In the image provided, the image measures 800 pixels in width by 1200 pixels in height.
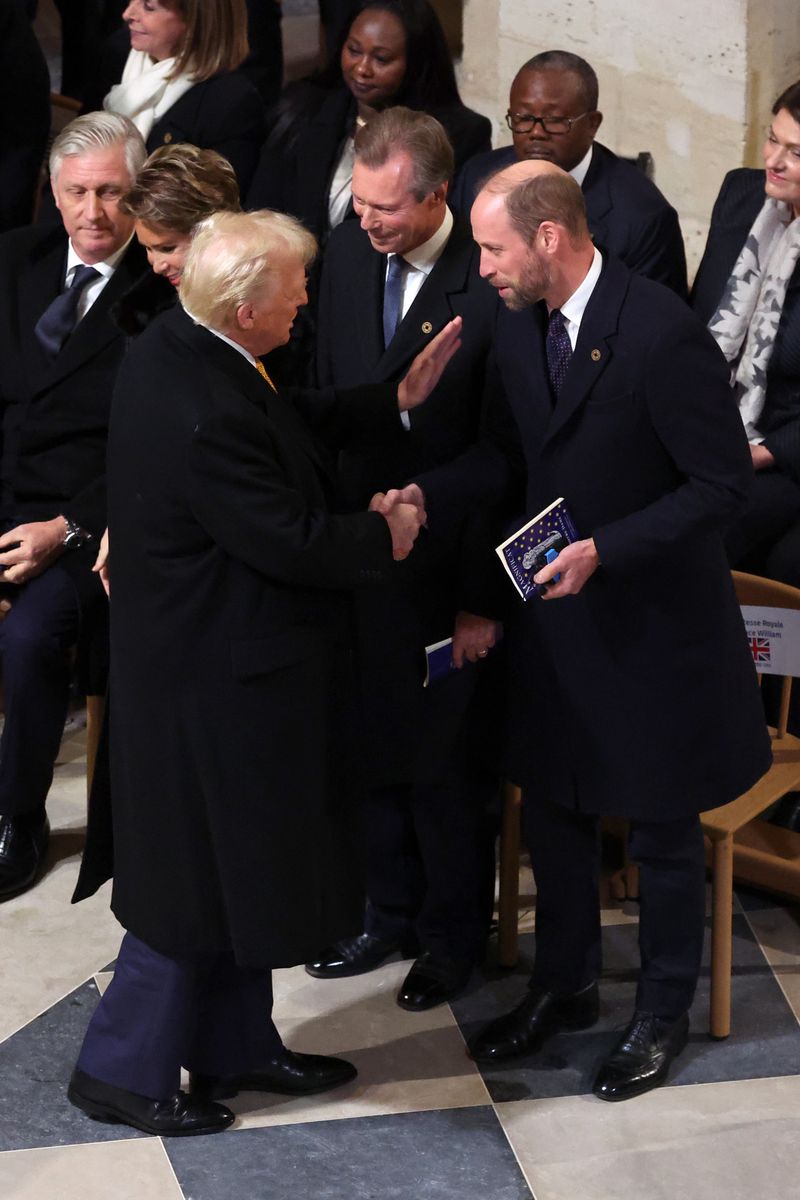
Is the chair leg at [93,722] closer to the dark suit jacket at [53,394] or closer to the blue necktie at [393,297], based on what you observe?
the dark suit jacket at [53,394]

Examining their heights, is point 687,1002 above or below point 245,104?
below

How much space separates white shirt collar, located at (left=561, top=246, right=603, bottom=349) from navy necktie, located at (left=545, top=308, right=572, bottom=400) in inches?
0.9

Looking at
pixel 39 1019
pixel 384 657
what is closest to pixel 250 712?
pixel 384 657

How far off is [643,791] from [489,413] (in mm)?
773

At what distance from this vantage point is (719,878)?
3574mm

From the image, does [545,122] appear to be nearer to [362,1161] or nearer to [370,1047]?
[370,1047]

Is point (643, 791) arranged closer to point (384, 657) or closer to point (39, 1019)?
point (384, 657)

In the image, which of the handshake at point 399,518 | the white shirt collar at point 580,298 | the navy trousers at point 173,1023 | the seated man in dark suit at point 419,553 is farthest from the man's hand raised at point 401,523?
the navy trousers at point 173,1023

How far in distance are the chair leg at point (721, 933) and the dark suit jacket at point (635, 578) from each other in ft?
0.89

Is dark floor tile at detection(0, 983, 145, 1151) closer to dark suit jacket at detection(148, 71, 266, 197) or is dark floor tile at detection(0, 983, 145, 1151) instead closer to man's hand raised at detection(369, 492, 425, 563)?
man's hand raised at detection(369, 492, 425, 563)

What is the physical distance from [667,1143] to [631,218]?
86.0 inches

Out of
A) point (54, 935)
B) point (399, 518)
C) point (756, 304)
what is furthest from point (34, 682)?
point (756, 304)

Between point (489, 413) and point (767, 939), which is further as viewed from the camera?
point (767, 939)

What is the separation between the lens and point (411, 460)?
138 inches
